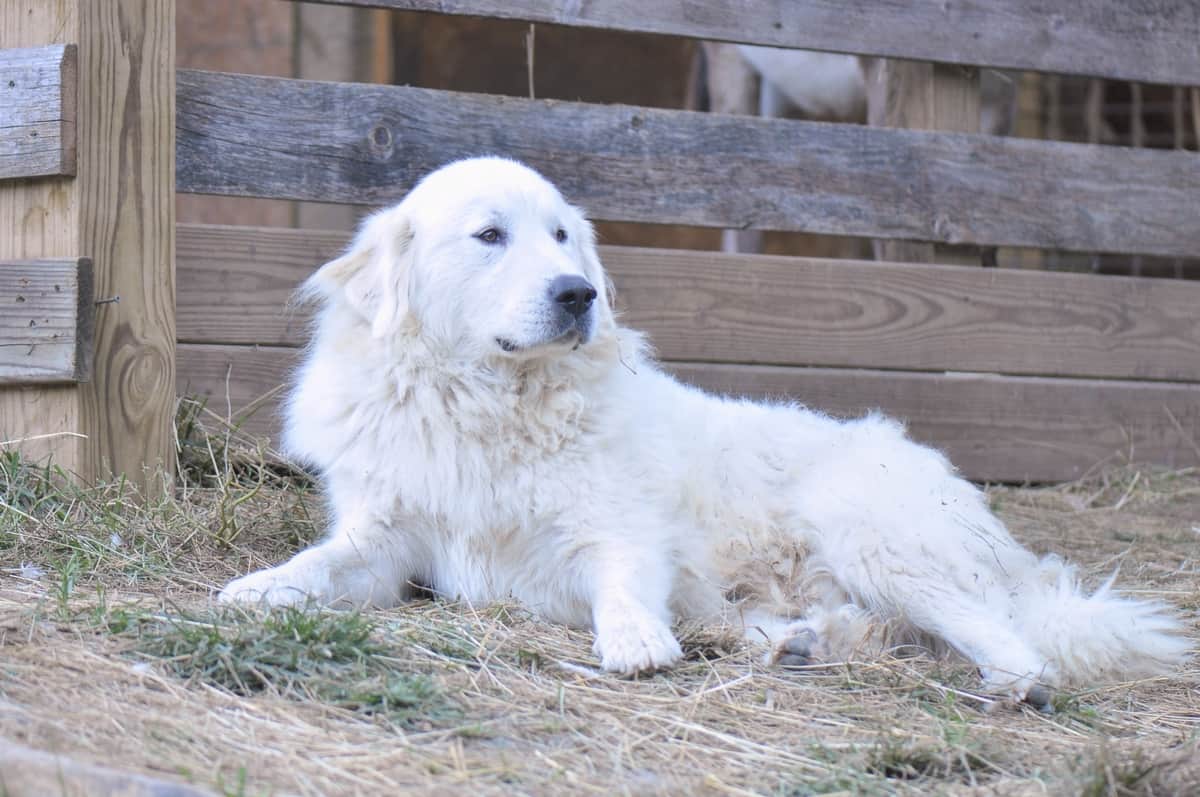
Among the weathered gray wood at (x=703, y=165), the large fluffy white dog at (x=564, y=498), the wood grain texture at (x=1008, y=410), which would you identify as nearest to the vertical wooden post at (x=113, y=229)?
the weathered gray wood at (x=703, y=165)

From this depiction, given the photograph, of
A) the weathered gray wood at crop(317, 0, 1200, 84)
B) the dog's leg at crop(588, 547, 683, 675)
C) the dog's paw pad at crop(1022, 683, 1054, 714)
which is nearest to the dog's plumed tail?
the dog's paw pad at crop(1022, 683, 1054, 714)

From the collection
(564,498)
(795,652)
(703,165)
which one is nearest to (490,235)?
(564,498)

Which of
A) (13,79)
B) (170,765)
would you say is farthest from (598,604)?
(13,79)

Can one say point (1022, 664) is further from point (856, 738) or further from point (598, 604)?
point (598, 604)

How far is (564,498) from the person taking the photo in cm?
336

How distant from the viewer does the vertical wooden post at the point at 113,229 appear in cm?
380

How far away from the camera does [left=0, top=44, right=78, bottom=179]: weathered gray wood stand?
3744 millimetres

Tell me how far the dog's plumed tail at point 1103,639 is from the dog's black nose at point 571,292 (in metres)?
1.46

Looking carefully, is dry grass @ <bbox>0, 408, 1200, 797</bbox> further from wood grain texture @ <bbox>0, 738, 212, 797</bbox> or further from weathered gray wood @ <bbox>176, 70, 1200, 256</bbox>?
weathered gray wood @ <bbox>176, 70, 1200, 256</bbox>

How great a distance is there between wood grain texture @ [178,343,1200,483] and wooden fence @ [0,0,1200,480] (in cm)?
1

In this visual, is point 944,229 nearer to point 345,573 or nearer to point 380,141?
point 380,141

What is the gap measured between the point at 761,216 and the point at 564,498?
2007 mm

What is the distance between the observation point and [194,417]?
4.30 meters

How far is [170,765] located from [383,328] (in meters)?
1.62
